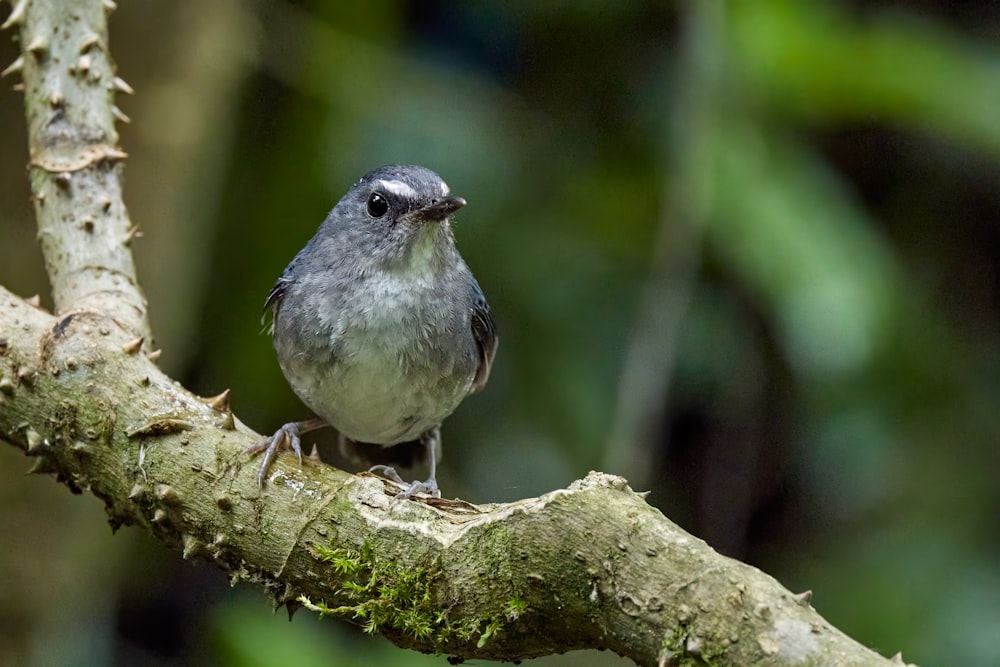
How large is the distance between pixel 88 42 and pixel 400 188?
106 cm

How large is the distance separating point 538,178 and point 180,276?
1891mm

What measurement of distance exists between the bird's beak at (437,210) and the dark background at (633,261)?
1.53m

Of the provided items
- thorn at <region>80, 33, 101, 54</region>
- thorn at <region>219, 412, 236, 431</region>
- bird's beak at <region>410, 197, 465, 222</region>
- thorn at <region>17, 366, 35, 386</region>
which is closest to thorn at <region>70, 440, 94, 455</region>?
thorn at <region>17, 366, 35, 386</region>

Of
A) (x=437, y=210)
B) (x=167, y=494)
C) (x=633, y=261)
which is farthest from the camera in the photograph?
(x=633, y=261)

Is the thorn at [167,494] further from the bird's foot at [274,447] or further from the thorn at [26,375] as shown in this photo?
the thorn at [26,375]

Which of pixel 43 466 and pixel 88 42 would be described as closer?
pixel 43 466

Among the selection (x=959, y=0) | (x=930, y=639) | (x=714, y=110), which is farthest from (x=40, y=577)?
(x=959, y=0)

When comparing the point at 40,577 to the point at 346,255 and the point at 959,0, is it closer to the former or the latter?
the point at 346,255

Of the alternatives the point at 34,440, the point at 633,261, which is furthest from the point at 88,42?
the point at 633,261

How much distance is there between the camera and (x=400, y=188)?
354 cm

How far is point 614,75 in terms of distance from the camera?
6098 millimetres

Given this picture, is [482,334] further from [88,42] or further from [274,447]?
[88,42]

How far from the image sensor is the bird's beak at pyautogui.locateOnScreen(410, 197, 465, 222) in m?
3.41

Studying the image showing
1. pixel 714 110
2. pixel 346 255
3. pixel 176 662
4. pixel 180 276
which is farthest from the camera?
pixel 176 662
